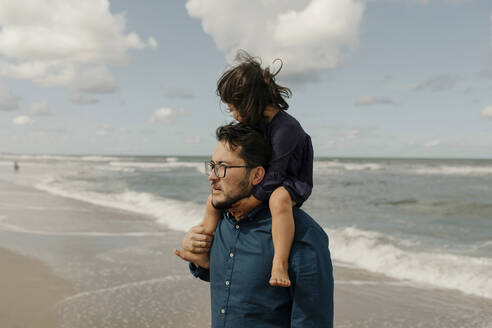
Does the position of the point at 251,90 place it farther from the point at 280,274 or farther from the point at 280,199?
the point at 280,274

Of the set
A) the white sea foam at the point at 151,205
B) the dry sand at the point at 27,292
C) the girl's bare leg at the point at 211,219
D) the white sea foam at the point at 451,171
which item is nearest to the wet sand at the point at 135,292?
the dry sand at the point at 27,292

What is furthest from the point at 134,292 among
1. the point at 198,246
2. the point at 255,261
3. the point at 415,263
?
the point at 415,263

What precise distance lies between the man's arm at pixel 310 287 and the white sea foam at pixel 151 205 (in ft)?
29.6

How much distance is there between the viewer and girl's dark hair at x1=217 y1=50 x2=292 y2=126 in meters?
1.92

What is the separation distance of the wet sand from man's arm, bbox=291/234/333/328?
3210 millimetres

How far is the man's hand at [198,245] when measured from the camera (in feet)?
6.82

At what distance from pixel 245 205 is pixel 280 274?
360 millimetres

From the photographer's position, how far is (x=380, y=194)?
20.0 meters

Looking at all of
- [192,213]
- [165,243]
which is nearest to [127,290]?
[165,243]

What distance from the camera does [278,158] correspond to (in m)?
1.83

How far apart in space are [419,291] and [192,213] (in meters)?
7.54

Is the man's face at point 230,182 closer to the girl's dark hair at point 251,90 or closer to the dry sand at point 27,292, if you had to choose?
the girl's dark hair at point 251,90

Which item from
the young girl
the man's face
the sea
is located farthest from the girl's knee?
the sea

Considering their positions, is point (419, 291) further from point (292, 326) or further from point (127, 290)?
point (292, 326)
